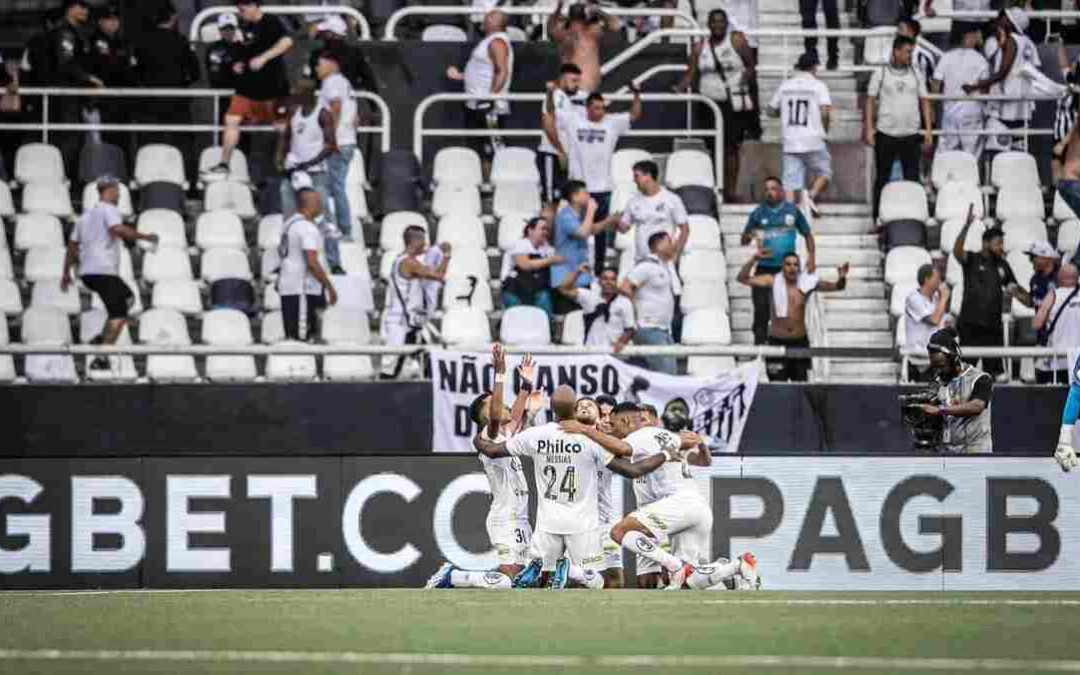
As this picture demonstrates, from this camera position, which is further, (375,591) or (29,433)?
(29,433)

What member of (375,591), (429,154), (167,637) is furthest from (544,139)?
(167,637)

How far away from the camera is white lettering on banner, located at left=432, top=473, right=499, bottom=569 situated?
62.7ft

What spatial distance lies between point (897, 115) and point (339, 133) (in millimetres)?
5536

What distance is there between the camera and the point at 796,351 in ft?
69.7

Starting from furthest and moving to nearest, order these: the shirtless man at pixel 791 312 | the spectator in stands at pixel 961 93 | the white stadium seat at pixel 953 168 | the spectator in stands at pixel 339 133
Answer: the spectator in stands at pixel 961 93
the white stadium seat at pixel 953 168
the spectator in stands at pixel 339 133
the shirtless man at pixel 791 312

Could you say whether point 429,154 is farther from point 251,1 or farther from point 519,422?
point 519,422

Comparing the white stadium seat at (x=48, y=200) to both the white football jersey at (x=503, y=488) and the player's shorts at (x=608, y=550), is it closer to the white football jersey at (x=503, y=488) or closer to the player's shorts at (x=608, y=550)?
the white football jersey at (x=503, y=488)

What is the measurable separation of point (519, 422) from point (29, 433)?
5.70 m

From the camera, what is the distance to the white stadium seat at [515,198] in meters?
24.2

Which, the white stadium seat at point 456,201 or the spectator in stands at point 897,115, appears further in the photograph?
the spectator in stands at point 897,115

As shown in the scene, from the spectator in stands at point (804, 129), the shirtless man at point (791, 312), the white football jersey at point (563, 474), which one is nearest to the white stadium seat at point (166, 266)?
the shirtless man at point (791, 312)

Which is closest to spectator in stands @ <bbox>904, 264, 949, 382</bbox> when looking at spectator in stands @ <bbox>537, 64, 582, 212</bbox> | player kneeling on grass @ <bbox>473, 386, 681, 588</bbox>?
spectator in stands @ <bbox>537, 64, 582, 212</bbox>

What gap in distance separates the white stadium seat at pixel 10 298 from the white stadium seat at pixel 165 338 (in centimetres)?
124

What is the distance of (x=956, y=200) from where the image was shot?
79.9 feet
